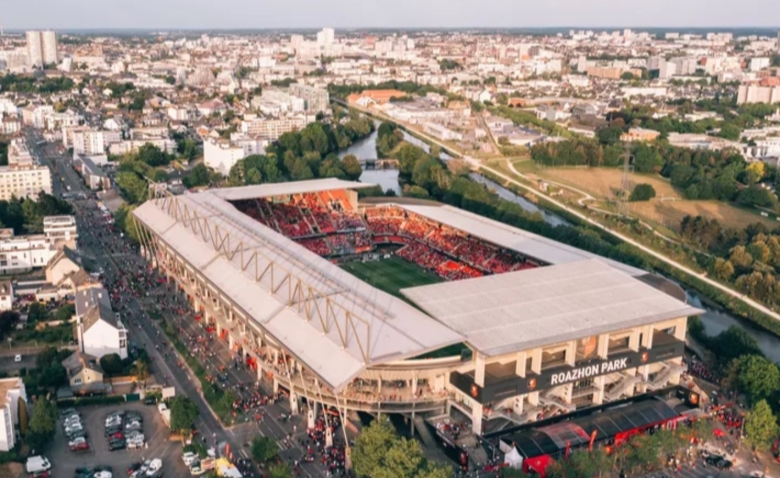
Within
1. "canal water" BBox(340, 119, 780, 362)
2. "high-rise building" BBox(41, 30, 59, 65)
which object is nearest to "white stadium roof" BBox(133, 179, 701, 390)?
"canal water" BBox(340, 119, 780, 362)

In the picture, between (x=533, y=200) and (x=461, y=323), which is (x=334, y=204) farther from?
(x=461, y=323)

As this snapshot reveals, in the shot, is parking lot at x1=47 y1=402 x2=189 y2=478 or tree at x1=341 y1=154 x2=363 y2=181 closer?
parking lot at x1=47 y1=402 x2=189 y2=478

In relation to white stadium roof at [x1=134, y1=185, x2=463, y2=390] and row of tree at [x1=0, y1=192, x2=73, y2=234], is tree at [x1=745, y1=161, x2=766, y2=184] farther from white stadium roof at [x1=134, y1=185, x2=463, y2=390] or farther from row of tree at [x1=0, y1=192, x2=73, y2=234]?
row of tree at [x1=0, y1=192, x2=73, y2=234]

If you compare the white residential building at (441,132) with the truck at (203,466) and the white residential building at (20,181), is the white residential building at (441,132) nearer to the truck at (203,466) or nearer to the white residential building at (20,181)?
the white residential building at (20,181)

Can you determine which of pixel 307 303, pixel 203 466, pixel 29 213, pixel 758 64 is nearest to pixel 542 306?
pixel 307 303

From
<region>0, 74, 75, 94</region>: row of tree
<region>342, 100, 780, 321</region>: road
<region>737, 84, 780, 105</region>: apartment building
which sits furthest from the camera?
<region>0, 74, 75, 94</region>: row of tree

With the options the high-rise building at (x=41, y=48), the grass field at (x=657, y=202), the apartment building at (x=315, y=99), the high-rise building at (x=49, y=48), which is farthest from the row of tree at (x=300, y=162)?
the high-rise building at (x=49, y=48)

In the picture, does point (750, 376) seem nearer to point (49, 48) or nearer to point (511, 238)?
point (511, 238)
